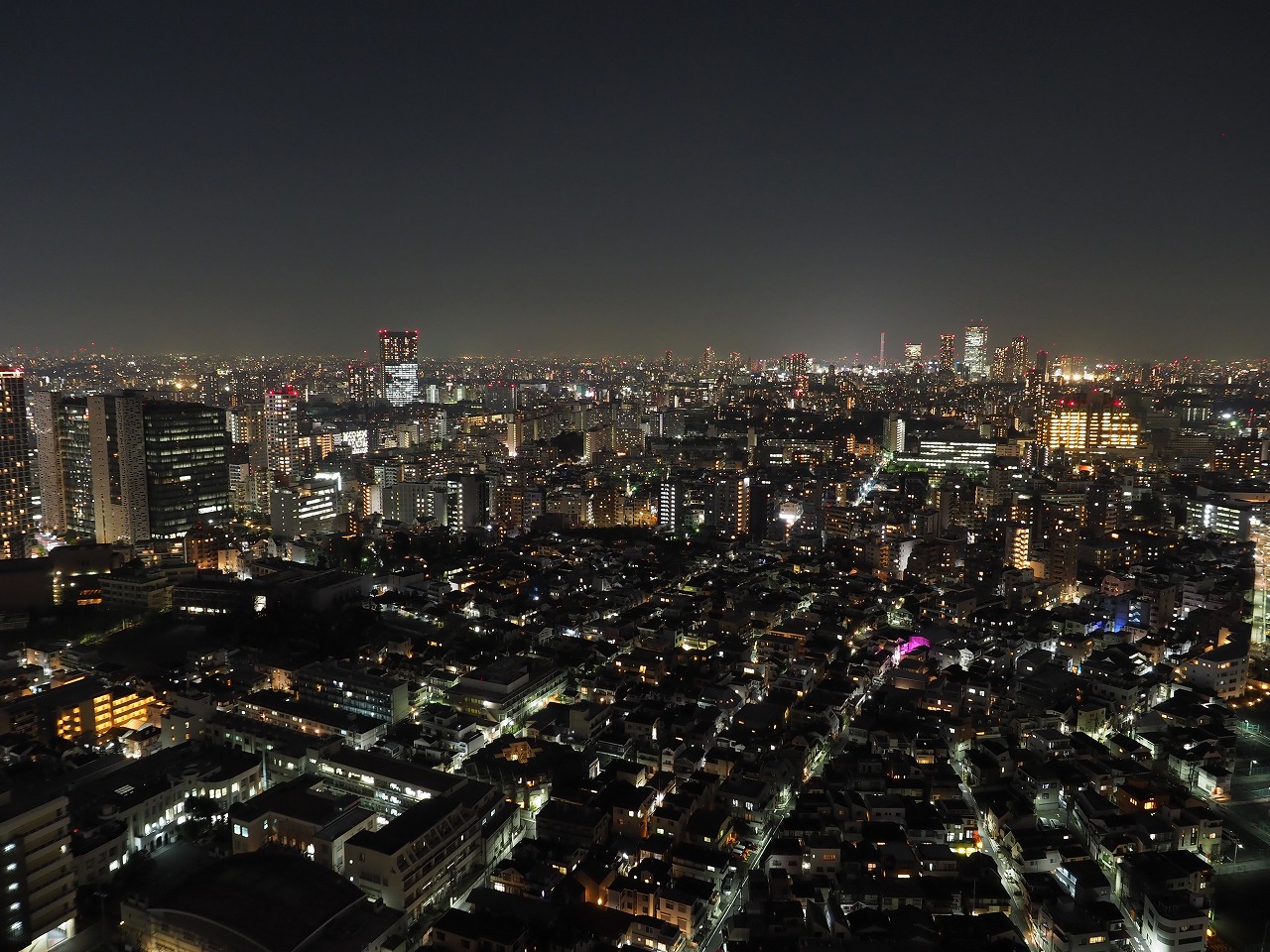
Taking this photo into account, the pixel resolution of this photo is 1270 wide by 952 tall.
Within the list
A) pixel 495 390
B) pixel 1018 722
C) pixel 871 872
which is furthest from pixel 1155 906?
pixel 495 390

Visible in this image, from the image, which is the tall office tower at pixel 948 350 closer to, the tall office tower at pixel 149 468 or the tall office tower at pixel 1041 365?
the tall office tower at pixel 1041 365

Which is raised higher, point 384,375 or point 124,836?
point 384,375

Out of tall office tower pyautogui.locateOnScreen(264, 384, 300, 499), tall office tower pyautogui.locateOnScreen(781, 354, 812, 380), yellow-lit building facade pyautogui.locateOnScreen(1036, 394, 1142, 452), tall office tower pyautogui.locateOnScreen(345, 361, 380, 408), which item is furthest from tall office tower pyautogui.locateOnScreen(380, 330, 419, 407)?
yellow-lit building facade pyautogui.locateOnScreen(1036, 394, 1142, 452)

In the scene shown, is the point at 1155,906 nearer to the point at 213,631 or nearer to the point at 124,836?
the point at 124,836

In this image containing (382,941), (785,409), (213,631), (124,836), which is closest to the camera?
(382,941)

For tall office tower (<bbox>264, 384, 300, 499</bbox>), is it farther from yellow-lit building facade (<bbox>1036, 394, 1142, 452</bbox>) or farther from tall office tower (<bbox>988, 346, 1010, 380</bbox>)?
tall office tower (<bbox>988, 346, 1010, 380</bbox>)

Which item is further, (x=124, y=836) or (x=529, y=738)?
(x=529, y=738)

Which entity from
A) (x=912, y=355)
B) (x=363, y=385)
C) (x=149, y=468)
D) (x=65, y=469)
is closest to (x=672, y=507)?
(x=149, y=468)
